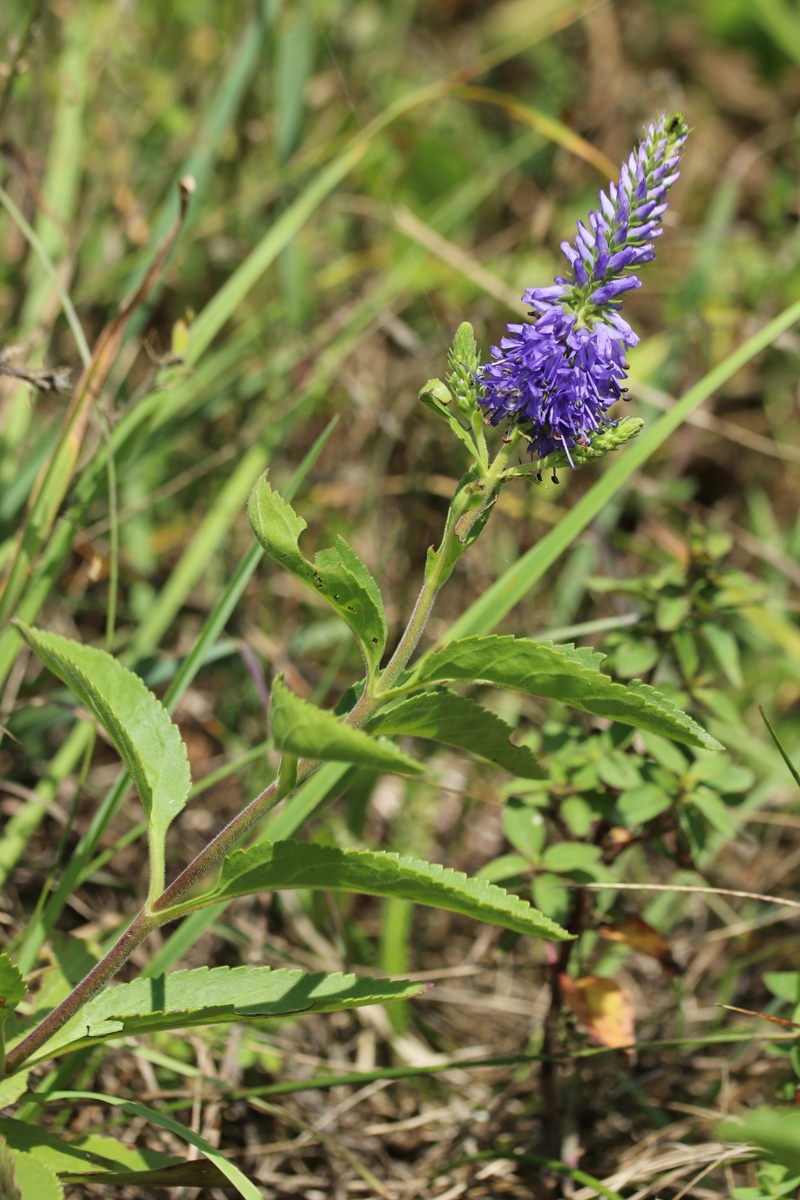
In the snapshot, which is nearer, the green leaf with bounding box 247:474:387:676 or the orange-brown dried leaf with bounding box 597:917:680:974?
the green leaf with bounding box 247:474:387:676

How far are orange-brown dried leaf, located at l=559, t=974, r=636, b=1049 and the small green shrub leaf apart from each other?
0.63 meters

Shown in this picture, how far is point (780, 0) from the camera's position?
4.67 meters

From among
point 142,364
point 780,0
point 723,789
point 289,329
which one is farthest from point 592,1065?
point 780,0

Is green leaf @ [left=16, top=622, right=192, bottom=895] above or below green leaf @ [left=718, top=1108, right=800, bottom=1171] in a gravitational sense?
above

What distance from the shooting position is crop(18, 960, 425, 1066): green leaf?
53.6 inches

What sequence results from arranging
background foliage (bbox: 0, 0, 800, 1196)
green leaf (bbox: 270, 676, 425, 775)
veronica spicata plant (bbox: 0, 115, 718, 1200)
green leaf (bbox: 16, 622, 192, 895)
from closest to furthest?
1. green leaf (bbox: 270, 676, 425, 775)
2. veronica spicata plant (bbox: 0, 115, 718, 1200)
3. green leaf (bbox: 16, 622, 192, 895)
4. background foliage (bbox: 0, 0, 800, 1196)

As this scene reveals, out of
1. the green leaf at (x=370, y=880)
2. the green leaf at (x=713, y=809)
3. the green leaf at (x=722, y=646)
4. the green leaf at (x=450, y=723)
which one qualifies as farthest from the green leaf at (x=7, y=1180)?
the green leaf at (x=722, y=646)

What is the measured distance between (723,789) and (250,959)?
1056 mm

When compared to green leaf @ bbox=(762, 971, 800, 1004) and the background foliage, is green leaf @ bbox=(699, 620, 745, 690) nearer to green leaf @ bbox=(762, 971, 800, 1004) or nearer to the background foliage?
the background foliage

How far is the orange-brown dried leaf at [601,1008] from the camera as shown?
1891mm

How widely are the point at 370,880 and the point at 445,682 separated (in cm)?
26

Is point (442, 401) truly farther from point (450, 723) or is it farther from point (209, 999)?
point (209, 999)

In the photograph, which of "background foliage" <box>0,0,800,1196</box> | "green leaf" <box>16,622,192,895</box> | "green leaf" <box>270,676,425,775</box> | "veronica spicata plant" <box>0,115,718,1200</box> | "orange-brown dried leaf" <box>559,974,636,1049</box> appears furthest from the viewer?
"background foliage" <box>0,0,800,1196</box>

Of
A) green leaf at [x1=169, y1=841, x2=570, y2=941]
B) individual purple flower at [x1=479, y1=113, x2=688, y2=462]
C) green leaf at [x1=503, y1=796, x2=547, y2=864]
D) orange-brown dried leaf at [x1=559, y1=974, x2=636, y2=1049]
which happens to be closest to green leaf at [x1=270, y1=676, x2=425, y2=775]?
green leaf at [x1=169, y1=841, x2=570, y2=941]
